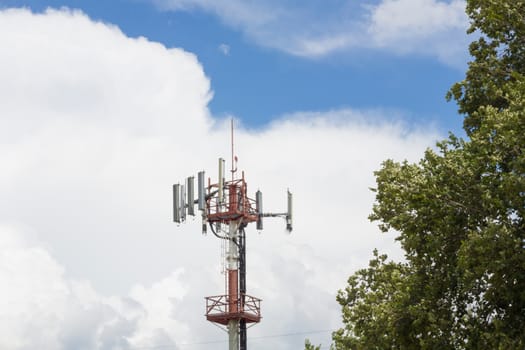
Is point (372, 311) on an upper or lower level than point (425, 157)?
lower

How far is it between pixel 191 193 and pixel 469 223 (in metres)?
38.6

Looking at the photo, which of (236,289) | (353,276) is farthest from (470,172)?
(236,289)

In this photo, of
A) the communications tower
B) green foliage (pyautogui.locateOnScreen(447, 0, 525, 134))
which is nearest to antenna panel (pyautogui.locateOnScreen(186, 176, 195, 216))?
the communications tower

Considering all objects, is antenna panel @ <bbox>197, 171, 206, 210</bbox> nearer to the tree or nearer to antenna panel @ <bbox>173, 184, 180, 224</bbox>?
antenna panel @ <bbox>173, 184, 180, 224</bbox>

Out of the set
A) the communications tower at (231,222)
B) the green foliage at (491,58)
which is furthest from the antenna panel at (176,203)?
the green foliage at (491,58)

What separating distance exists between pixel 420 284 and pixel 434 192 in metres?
4.02

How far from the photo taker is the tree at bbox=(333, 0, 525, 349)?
25609 mm

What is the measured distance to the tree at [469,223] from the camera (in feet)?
84.0

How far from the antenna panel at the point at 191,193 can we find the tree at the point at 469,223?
31220 mm

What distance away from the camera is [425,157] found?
2897 centimetres

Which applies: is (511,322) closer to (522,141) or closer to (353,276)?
(522,141)

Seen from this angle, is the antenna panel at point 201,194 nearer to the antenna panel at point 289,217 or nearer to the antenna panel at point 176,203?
the antenna panel at point 176,203

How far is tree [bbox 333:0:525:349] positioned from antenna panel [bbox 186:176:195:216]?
3122 centimetres

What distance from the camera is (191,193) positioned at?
64.3 metres
